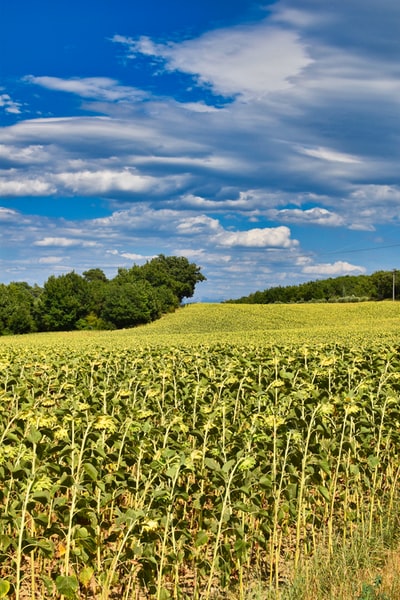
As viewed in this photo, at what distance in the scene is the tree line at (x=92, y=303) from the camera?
86.6m

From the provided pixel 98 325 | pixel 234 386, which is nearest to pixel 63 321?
pixel 98 325

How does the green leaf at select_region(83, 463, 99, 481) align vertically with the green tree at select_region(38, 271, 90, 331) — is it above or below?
below

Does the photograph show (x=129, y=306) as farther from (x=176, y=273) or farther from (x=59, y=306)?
(x=176, y=273)

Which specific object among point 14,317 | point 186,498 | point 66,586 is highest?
point 14,317

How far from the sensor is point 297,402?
8555 millimetres

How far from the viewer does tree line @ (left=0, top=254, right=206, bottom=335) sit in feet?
284

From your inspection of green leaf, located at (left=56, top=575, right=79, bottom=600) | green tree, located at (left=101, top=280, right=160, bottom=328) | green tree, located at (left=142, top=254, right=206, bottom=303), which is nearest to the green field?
green leaf, located at (left=56, top=575, right=79, bottom=600)

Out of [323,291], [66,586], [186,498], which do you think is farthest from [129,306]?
[66,586]

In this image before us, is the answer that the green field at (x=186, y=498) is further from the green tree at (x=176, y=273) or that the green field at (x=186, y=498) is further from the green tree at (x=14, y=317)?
the green tree at (x=176, y=273)

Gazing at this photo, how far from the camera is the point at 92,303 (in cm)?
9581

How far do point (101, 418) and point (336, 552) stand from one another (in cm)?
318

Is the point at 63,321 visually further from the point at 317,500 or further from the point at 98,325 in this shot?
the point at 317,500

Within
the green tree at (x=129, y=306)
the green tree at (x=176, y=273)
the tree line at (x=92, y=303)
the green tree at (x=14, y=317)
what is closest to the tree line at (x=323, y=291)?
the green tree at (x=176, y=273)

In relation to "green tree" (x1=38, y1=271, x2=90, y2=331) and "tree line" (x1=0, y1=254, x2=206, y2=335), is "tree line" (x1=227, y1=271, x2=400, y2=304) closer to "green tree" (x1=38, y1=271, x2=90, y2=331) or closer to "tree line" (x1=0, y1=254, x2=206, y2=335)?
"tree line" (x1=0, y1=254, x2=206, y2=335)
